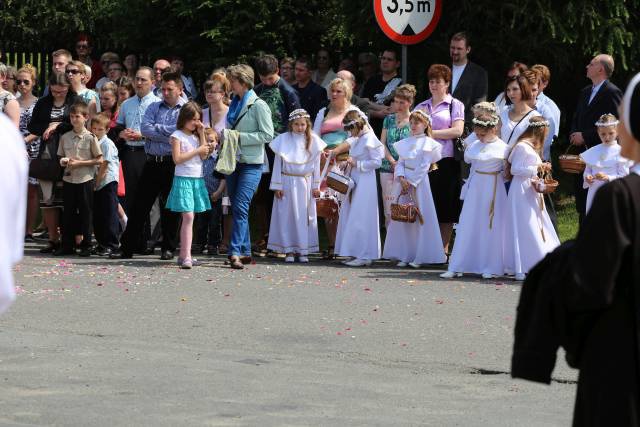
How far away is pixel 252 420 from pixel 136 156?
28.4 feet

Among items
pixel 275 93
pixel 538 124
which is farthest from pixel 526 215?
pixel 275 93

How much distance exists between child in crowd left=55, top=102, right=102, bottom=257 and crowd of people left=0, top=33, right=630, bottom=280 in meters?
0.02

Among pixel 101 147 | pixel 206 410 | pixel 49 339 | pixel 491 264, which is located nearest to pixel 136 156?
pixel 101 147

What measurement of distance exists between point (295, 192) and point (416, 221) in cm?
132

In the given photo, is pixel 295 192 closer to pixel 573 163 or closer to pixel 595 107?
pixel 573 163

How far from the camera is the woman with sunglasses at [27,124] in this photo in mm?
15984

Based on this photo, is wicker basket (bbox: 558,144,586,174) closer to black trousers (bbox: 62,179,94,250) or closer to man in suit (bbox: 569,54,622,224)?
man in suit (bbox: 569,54,622,224)

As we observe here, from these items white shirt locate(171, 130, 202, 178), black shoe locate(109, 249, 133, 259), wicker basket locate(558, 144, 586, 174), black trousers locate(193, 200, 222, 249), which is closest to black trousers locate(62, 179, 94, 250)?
black shoe locate(109, 249, 133, 259)

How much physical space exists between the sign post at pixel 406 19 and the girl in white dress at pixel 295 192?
64.8 inches

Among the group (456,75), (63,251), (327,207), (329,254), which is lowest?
(63,251)

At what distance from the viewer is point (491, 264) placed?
13.5 metres

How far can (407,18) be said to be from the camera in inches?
624

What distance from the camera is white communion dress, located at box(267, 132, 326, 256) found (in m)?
14.8

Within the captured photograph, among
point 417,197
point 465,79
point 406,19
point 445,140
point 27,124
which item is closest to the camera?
point 417,197
